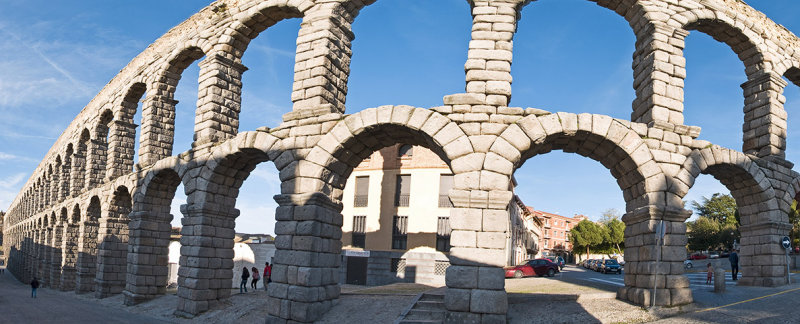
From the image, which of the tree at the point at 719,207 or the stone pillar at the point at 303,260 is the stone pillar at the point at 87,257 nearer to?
the stone pillar at the point at 303,260

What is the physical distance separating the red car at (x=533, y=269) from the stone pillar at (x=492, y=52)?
13.9 meters

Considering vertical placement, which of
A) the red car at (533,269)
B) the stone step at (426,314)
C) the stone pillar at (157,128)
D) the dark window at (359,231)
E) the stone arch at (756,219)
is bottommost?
the red car at (533,269)

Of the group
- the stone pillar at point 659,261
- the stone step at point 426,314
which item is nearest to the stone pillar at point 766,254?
the stone pillar at point 659,261

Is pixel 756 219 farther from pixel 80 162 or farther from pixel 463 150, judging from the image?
pixel 80 162

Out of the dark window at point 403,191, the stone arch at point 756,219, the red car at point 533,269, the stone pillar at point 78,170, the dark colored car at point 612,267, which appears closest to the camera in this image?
the stone arch at point 756,219

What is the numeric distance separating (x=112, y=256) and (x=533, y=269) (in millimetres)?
17789

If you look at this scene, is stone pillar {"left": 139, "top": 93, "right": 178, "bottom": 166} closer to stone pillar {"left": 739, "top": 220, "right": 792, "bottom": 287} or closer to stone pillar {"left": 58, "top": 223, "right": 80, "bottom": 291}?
stone pillar {"left": 58, "top": 223, "right": 80, "bottom": 291}

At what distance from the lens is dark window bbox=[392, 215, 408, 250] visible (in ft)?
86.5

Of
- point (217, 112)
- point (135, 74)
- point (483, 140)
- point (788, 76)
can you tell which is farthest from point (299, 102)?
point (788, 76)

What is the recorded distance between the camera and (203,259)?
1390 centimetres

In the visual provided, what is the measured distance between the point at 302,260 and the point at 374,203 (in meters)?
16.3

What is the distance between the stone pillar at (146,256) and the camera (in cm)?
1661

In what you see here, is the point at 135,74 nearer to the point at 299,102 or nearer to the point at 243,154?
the point at 243,154

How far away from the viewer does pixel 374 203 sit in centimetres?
2733
